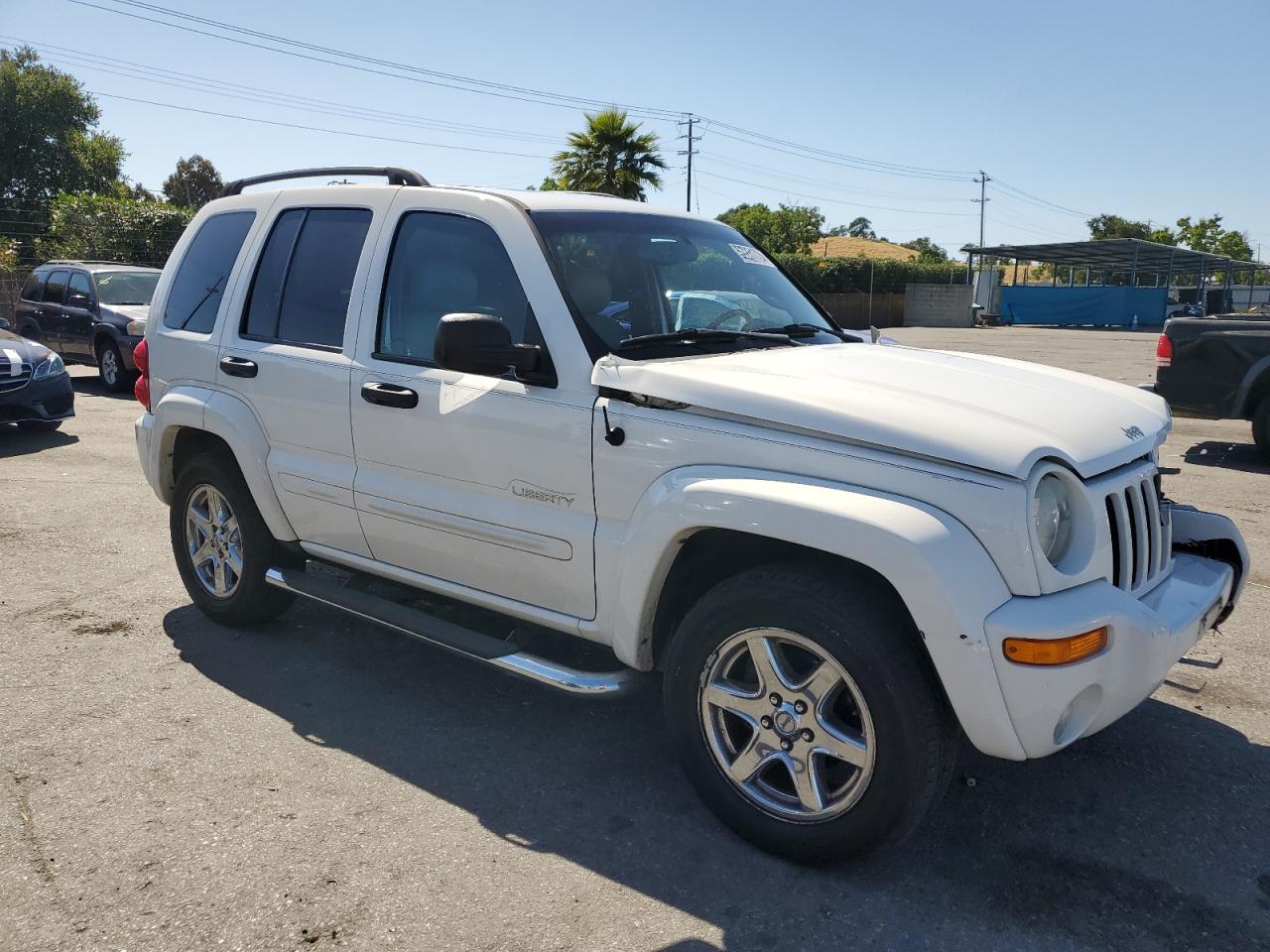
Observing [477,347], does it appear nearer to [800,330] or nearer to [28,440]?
[800,330]

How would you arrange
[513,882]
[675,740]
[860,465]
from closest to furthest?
[860,465] → [513,882] → [675,740]

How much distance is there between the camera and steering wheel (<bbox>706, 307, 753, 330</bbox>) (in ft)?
12.1

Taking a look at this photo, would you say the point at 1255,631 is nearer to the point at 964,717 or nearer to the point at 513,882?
the point at 964,717

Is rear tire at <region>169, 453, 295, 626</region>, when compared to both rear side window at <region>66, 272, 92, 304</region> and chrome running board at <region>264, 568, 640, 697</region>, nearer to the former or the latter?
chrome running board at <region>264, 568, 640, 697</region>

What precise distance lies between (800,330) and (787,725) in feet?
5.51

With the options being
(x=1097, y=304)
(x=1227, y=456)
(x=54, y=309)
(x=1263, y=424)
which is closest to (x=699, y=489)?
(x=1263, y=424)

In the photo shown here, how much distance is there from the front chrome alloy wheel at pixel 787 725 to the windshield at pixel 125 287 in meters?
14.0

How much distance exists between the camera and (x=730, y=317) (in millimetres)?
3797

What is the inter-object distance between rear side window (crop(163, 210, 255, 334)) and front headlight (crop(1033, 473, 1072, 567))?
12.1 feet

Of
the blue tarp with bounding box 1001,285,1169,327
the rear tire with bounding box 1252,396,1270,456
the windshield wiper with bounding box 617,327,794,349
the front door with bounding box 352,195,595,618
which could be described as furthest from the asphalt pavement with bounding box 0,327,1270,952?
the blue tarp with bounding box 1001,285,1169,327

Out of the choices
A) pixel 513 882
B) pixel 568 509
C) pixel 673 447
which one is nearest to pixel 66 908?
pixel 513 882

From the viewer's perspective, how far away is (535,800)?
3.39m

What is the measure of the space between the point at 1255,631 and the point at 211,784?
463 centimetres

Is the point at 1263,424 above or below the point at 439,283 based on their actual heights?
below
